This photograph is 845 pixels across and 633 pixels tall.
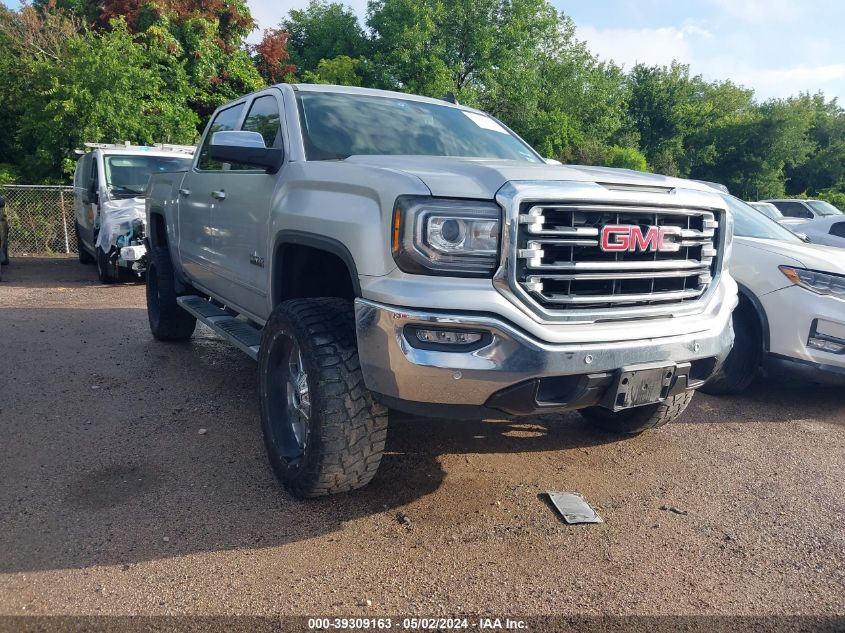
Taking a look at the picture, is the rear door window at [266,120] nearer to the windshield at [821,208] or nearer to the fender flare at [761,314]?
the fender flare at [761,314]

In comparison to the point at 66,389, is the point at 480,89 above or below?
above

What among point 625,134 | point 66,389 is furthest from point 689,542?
point 625,134

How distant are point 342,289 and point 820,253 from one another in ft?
12.5

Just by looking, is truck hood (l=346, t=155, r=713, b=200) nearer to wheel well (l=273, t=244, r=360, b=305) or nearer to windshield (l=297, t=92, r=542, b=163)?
windshield (l=297, t=92, r=542, b=163)

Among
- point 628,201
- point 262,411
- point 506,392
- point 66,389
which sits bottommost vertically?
point 66,389

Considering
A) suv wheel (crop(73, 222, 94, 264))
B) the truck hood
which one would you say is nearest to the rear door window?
the truck hood

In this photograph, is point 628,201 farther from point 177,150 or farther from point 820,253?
point 177,150

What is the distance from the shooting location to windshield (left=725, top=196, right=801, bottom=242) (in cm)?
561

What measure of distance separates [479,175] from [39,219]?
45.7 ft

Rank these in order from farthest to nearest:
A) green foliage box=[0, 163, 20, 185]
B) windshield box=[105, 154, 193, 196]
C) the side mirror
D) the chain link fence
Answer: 1. green foliage box=[0, 163, 20, 185]
2. the chain link fence
3. windshield box=[105, 154, 193, 196]
4. the side mirror

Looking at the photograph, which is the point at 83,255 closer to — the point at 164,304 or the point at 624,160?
the point at 164,304

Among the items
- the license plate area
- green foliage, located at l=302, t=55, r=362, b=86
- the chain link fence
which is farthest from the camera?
green foliage, located at l=302, t=55, r=362, b=86

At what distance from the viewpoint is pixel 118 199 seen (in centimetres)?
1001

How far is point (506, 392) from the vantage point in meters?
2.65
